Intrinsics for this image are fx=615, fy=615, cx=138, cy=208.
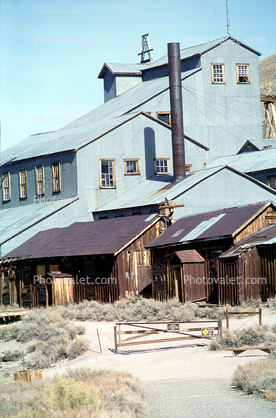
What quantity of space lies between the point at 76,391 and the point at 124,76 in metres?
56.2

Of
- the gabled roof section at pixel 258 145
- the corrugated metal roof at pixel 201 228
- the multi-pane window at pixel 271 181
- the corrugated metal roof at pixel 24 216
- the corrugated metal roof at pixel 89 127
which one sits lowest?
the corrugated metal roof at pixel 201 228

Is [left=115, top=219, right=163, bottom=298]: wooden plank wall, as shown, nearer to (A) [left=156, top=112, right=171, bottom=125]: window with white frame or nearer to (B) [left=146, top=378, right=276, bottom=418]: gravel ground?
(A) [left=156, top=112, right=171, bottom=125]: window with white frame

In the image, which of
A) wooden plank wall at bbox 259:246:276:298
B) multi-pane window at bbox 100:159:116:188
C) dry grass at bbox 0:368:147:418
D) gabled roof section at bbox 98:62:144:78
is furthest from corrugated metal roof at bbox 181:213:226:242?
gabled roof section at bbox 98:62:144:78

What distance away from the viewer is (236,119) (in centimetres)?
5578

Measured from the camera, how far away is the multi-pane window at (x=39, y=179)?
50.0 meters

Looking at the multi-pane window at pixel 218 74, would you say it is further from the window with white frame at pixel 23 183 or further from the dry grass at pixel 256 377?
the dry grass at pixel 256 377

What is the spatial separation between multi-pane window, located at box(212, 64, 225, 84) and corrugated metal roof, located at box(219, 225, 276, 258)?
1133 inches

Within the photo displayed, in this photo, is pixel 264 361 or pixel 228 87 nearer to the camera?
pixel 264 361

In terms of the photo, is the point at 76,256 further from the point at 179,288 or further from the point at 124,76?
the point at 124,76

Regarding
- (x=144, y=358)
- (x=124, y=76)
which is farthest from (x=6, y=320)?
(x=124, y=76)

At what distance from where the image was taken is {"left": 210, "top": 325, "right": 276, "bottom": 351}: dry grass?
17.9 metres

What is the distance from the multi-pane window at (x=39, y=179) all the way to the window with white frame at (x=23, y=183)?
6.20ft

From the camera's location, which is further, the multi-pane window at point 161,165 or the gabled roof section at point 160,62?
the gabled roof section at point 160,62

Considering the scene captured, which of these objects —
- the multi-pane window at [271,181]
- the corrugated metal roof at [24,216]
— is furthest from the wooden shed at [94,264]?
the multi-pane window at [271,181]
